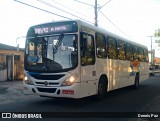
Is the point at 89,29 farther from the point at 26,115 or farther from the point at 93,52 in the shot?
the point at 26,115

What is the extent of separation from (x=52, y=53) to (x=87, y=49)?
149 centimetres

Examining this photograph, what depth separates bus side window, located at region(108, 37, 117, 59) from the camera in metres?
14.3

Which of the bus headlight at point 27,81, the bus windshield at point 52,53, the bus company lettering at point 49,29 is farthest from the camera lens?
the bus headlight at point 27,81

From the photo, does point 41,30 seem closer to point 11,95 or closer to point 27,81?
point 27,81

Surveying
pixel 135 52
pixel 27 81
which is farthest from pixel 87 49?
pixel 135 52

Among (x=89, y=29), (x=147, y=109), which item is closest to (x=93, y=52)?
(x=89, y=29)

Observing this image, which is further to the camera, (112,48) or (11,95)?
(11,95)

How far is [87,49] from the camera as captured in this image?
11.5 meters

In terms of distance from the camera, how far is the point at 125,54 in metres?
17.2

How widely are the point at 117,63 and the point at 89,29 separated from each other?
4212mm

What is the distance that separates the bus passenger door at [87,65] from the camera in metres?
11.0

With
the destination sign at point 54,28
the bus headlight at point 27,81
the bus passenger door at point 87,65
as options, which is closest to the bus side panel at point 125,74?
the bus passenger door at point 87,65

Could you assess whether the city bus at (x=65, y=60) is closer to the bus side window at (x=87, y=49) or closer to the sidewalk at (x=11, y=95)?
the bus side window at (x=87, y=49)

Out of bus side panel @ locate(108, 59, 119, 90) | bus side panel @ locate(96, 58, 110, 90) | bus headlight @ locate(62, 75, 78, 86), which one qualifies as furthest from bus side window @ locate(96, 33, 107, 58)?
bus headlight @ locate(62, 75, 78, 86)
